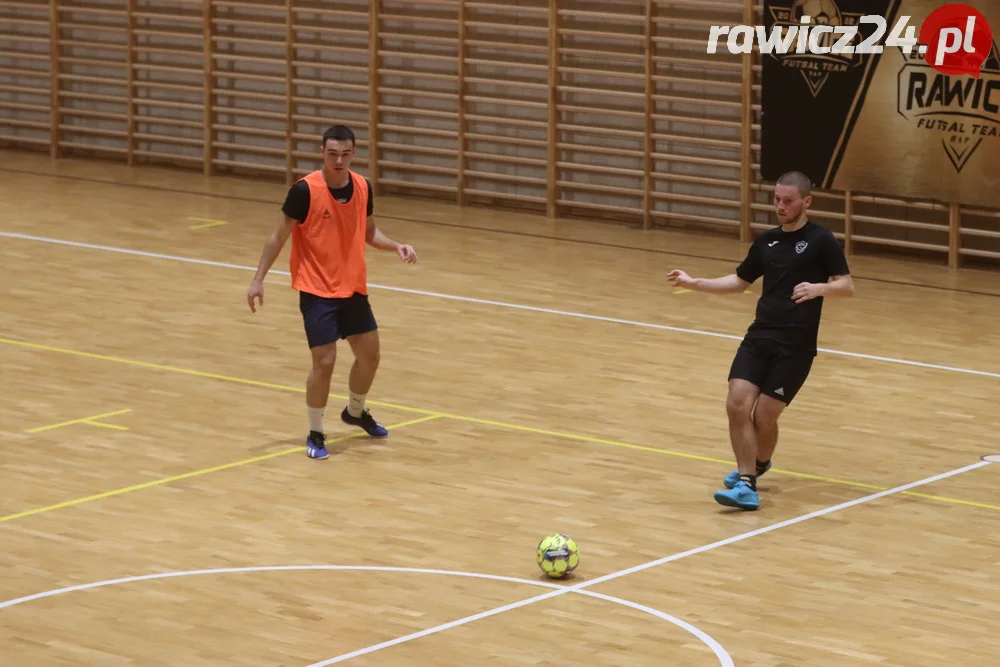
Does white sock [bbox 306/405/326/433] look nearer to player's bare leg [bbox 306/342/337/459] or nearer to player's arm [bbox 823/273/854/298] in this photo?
player's bare leg [bbox 306/342/337/459]

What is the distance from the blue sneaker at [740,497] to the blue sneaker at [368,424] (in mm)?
2382

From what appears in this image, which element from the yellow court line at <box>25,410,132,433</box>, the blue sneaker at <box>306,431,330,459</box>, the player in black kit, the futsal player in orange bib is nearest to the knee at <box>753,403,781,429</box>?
the player in black kit

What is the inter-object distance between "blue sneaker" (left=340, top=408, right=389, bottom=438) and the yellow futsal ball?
2.76m

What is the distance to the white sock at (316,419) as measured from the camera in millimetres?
10336

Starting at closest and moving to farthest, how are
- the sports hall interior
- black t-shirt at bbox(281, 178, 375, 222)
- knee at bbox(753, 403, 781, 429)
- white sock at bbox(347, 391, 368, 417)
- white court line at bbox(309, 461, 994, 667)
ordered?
white court line at bbox(309, 461, 994, 667) → the sports hall interior → knee at bbox(753, 403, 781, 429) → black t-shirt at bbox(281, 178, 375, 222) → white sock at bbox(347, 391, 368, 417)

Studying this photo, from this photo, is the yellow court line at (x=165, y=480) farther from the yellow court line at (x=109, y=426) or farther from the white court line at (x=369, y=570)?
the white court line at (x=369, y=570)

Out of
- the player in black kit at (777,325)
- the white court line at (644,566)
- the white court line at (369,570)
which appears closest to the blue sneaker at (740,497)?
the player in black kit at (777,325)

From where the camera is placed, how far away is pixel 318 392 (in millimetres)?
10289

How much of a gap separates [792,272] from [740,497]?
1.23 meters

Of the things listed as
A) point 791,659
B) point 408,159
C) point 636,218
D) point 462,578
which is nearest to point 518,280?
point 636,218

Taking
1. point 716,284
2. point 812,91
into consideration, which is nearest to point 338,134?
point 716,284

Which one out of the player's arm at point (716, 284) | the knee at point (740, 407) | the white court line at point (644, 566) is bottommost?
the white court line at point (644, 566)

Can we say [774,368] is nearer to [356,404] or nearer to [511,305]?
[356,404]

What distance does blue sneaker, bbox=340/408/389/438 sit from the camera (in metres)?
10.8
